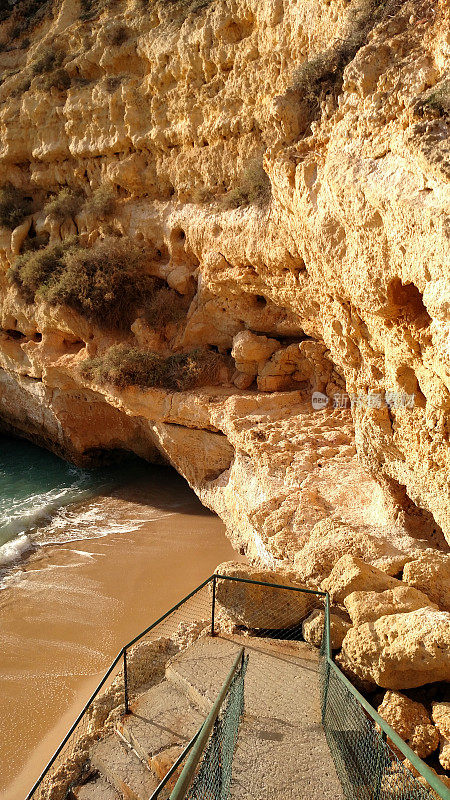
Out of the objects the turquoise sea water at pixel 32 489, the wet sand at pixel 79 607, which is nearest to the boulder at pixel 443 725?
the wet sand at pixel 79 607

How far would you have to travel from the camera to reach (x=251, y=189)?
918cm

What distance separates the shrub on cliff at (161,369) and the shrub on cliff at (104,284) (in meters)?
1.33

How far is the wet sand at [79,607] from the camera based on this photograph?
20.6 ft

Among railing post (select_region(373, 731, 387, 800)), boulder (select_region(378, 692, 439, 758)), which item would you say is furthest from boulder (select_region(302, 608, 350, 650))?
railing post (select_region(373, 731, 387, 800))

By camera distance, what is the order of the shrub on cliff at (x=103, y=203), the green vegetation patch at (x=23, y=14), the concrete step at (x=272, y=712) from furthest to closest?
1. the green vegetation patch at (x=23, y=14)
2. the shrub on cliff at (x=103, y=203)
3. the concrete step at (x=272, y=712)

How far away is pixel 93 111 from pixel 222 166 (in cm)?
445

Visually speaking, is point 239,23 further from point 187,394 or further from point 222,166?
point 187,394

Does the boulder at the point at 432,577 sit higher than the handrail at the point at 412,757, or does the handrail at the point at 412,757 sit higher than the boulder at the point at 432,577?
the boulder at the point at 432,577

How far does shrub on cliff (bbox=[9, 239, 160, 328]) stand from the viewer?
37.8 feet

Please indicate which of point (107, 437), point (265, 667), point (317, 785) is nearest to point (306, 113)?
point (265, 667)

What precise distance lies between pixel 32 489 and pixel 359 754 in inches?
484

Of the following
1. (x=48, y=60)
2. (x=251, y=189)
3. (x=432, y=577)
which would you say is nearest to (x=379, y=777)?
(x=432, y=577)

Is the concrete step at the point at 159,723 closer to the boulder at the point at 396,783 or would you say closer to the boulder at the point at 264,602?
the boulder at the point at 264,602

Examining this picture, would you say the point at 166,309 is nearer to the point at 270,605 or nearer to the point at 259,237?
the point at 259,237
